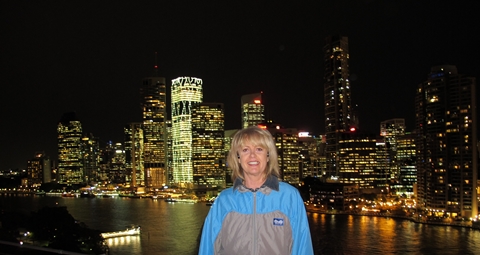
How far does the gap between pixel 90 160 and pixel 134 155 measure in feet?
46.9

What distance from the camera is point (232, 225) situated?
1.42m

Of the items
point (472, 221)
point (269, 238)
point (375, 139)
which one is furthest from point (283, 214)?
point (375, 139)

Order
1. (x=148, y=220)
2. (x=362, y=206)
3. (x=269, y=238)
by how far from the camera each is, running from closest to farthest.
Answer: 1. (x=269, y=238)
2. (x=148, y=220)
3. (x=362, y=206)

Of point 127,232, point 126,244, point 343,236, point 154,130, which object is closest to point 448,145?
point 343,236

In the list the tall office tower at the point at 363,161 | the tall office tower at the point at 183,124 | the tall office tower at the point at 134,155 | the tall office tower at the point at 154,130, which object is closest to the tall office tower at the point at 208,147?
the tall office tower at the point at 183,124

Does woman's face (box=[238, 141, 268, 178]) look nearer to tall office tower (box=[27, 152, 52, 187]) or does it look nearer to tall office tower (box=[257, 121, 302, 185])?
tall office tower (box=[257, 121, 302, 185])

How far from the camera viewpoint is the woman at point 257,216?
1400 millimetres

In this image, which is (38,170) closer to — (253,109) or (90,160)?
(90,160)

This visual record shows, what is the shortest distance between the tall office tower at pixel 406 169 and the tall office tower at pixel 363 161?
7.18 ft

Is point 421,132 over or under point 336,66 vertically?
under

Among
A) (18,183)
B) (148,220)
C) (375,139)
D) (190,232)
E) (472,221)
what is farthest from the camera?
(18,183)

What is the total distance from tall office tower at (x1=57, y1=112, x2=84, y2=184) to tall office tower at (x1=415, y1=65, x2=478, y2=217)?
228 ft

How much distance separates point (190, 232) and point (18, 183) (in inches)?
2729

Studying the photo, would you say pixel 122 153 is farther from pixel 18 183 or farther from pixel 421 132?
pixel 421 132
